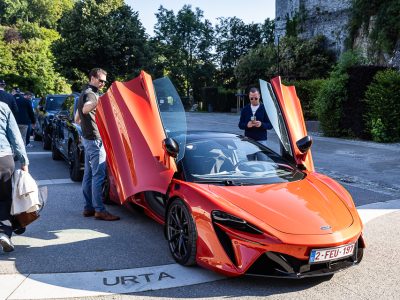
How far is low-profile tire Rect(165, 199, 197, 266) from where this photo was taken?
13.5 feet

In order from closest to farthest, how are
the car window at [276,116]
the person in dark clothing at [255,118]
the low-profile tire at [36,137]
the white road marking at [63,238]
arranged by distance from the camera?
1. the white road marking at [63,238]
2. the car window at [276,116]
3. the person in dark clothing at [255,118]
4. the low-profile tire at [36,137]

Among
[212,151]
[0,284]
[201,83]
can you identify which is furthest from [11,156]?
[201,83]

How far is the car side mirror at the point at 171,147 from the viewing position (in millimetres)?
4641

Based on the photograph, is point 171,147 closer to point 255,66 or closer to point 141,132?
point 141,132

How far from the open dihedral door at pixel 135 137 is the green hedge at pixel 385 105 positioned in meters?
11.3

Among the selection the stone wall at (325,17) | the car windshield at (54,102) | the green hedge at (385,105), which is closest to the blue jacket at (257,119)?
the car windshield at (54,102)

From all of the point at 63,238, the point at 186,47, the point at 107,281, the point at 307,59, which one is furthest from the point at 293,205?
the point at 186,47

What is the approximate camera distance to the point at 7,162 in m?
4.62

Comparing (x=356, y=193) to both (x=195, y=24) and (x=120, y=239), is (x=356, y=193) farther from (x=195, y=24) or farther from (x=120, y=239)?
(x=195, y=24)

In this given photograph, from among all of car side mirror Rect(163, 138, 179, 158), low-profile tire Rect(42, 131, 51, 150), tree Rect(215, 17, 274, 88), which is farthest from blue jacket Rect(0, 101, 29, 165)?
tree Rect(215, 17, 274, 88)

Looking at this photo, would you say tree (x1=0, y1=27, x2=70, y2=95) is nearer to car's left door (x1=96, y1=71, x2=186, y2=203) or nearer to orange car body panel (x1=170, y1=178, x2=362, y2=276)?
car's left door (x1=96, y1=71, x2=186, y2=203)

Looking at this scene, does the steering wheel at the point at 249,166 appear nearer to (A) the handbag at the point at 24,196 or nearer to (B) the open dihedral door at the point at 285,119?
(B) the open dihedral door at the point at 285,119

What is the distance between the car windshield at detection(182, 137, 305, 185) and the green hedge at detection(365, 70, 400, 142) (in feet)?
34.2

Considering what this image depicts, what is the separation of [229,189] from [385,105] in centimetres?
1173
